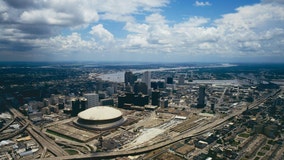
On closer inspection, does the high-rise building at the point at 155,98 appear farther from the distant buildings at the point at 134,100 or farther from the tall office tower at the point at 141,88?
the tall office tower at the point at 141,88

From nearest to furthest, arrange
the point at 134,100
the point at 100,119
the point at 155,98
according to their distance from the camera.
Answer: the point at 100,119 → the point at 134,100 → the point at 155,98

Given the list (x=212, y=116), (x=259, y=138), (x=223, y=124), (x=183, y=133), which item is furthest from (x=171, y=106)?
(x=259, y=138)

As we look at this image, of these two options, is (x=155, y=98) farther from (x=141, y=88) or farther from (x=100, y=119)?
(x=100, y=119)

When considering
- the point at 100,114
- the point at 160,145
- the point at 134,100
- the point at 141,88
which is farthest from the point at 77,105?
the point at 160,145

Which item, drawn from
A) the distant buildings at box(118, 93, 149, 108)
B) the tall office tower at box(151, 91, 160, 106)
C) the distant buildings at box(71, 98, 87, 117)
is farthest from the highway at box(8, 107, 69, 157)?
the tall office tower at box(151, 91, 160, 106)

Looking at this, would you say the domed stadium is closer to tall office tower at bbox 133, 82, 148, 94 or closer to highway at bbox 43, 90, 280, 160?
highway at bbox 43, 90, 280, 160

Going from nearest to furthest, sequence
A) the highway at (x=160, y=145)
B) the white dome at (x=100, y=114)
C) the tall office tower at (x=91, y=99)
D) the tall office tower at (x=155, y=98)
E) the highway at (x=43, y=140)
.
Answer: the highway at (x=160, y=145) < the highway at (x=43, y=140) < the white dome at (x=100, y=114) < the tall office tower at (x=91, y=99) < the tall office tower at (x=155, y=98)

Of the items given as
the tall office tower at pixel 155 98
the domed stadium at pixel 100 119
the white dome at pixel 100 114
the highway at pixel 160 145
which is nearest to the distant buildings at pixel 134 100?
the tall office tower at pixel 155 98

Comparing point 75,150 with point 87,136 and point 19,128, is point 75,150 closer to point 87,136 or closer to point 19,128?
point 87,136
